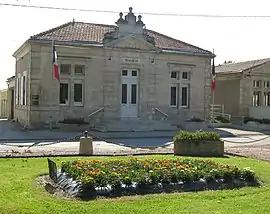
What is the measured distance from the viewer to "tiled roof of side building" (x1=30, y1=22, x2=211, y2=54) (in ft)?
105

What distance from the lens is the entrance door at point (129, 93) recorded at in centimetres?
3322


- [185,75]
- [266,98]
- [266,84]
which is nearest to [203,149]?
[185,75]

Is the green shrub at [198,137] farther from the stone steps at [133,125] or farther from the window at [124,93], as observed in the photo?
the window at [124,93]

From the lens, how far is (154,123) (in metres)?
32.1

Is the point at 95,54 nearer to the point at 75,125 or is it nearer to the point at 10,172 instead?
the point at 75,125

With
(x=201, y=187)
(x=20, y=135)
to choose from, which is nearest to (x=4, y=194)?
(x=201, y=187)

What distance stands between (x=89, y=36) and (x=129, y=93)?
17.4 ft

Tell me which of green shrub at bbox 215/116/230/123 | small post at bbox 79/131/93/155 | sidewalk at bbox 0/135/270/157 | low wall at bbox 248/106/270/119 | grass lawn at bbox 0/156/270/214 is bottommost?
sidewalk at bbox 0/135/270/157

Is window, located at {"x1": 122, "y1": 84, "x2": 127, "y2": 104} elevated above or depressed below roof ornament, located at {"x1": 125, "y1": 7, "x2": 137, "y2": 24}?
below

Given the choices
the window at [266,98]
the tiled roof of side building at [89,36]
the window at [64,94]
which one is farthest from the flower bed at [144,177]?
the window at [266,98]

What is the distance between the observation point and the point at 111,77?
32.7 meters

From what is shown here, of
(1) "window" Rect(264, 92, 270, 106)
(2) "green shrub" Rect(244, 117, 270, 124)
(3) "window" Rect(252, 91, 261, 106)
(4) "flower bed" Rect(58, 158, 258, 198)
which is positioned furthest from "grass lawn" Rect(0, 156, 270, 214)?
(1) "window" Rect(264, 92, 270, 106)

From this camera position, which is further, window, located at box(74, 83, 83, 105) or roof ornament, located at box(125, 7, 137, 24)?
roof ornament, located at box(125, 7, 137, 24)

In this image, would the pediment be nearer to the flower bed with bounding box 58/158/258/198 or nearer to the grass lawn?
the flower bed with bounding box 58/158/258/198
